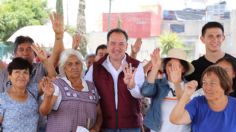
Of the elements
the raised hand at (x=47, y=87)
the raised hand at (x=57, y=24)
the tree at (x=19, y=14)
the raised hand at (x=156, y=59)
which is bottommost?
the raised hand at (x=47, y=87)

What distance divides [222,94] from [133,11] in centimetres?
3742

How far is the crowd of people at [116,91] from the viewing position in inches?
94.0

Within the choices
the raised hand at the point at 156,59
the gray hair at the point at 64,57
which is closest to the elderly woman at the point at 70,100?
the gray hair at the point at 64,57

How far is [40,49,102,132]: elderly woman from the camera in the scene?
2.82 meters

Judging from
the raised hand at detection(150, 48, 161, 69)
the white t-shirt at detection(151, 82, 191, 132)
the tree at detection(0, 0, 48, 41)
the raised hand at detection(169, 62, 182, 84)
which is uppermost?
the tree at detection(0, 0, 48, 41)

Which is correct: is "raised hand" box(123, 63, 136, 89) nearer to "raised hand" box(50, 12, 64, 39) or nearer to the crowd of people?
the crowd of people

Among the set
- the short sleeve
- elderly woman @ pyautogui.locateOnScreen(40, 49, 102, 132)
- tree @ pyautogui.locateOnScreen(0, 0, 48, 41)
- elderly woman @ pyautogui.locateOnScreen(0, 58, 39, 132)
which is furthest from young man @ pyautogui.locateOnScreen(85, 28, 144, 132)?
tree @ pyautogui.locateOnScreen(0, 0, 48, 41)

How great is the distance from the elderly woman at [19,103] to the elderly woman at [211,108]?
111cm

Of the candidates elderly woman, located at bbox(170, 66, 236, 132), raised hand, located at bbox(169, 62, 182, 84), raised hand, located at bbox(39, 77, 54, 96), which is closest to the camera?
elderly woman, located at bbox(170, 66, 236, 132)

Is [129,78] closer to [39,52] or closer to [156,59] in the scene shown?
[156,59]

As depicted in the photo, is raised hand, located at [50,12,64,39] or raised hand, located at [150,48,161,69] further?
raised hand, located at [50,12,64,39]

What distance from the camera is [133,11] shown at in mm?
39312

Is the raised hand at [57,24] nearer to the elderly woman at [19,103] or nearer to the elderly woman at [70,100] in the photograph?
the elderly woman at [70,100]

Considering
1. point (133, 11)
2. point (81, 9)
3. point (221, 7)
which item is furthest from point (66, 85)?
point (221, 7)
